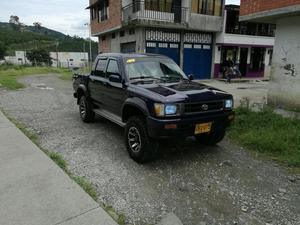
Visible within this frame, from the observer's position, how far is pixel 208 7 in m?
19.0

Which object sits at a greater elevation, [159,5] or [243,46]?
[159,5]

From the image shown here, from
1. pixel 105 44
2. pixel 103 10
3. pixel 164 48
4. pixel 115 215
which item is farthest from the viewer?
pixel 105 44

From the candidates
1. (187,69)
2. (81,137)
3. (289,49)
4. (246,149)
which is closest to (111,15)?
(187,69)

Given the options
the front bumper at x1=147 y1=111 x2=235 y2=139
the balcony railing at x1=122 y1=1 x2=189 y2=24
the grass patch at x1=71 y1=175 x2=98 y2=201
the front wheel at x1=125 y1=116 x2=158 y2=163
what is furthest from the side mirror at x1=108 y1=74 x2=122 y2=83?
the balcony railing at x1=122 y1=1 x2=189 y2=24

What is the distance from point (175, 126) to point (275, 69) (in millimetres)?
6516

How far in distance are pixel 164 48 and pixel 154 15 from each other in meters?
2.34

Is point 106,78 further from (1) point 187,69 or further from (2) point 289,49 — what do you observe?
(1) point 187,69

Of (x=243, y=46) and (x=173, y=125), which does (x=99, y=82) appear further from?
(x=243, y=46)

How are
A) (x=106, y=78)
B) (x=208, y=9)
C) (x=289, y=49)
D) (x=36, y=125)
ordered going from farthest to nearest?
(x=208, y=9), (x=289, y=49), (x=36, y=125), (x=106, y=78)

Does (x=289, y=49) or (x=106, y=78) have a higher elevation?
(x=289, y=49)

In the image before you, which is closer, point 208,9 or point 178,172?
point 178,172

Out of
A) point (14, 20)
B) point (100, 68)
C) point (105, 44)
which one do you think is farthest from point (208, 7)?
point (14, 20)

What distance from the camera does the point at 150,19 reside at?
16.6 metres

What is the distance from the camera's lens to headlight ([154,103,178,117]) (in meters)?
3.85
